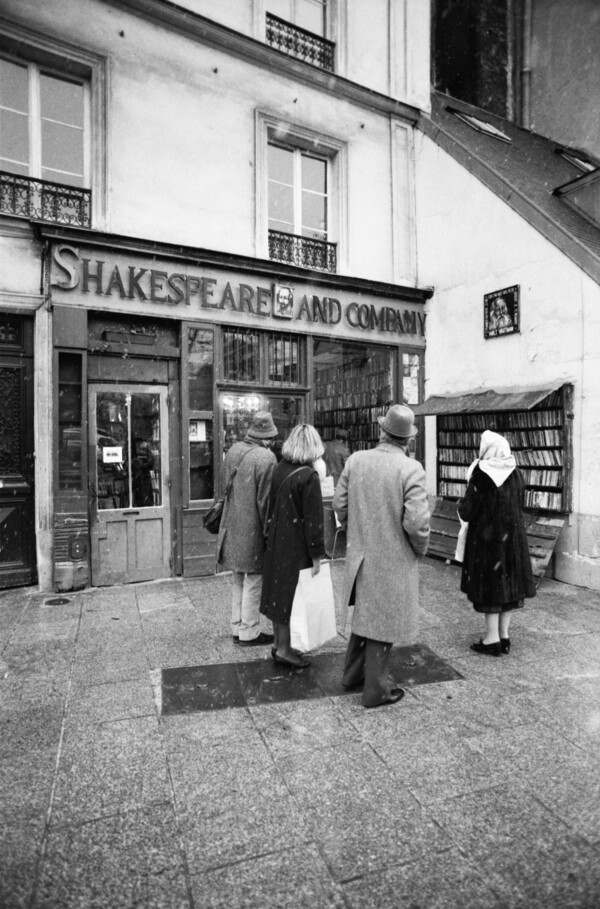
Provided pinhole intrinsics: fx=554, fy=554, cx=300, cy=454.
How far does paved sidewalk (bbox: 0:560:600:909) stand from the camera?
2.24 metres

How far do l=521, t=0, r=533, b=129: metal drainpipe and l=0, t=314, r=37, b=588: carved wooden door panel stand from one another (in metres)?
12.5

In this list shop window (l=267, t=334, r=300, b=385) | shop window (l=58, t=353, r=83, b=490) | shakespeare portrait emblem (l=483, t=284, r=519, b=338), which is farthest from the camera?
shop window (l=267, t=334, r=300, b=385)

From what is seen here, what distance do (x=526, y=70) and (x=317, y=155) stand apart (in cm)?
783

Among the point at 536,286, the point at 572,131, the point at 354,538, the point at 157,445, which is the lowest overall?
the point at 354,538

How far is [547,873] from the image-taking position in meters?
2.29

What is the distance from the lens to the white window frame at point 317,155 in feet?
26.3

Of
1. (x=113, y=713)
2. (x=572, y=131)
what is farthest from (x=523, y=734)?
(x=572, y=131)

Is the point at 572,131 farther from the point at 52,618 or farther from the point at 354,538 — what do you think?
the point at 52,618

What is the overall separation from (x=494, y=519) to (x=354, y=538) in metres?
1.51

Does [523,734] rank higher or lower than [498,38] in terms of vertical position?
lower

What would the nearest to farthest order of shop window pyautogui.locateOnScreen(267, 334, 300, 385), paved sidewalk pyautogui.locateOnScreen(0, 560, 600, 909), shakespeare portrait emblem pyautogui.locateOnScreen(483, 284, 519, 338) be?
paved sidewalk pyautogui.locateOnScreen(0, 560, 600, 909)
shakespeare portrait emblem pyautogui.locateOnScreen(483, 284, 519, 338)
shop window pyautogui.locateOnScreen(267, 334, 300, 385)

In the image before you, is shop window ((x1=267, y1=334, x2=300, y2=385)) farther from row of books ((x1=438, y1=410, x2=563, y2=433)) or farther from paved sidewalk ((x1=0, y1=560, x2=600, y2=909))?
paved sidewalk ((x1=0, y1=560, x2=600, y2=909))

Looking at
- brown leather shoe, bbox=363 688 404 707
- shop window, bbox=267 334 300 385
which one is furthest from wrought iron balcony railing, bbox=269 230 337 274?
brown leather shoe, bbox=363 688 404 707

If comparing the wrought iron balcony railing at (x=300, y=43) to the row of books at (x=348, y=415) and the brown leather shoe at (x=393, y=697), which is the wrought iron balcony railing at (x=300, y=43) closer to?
the row of books at (x=348, y=415)
